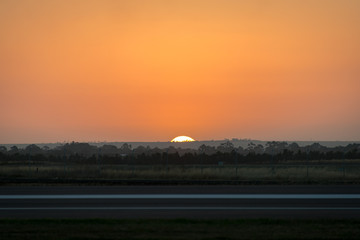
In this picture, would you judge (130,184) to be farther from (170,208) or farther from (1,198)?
(170,208)

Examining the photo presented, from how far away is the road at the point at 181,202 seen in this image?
1895cm

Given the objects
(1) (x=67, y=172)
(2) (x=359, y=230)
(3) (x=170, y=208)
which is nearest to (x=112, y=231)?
(3) (x=170, y=208)

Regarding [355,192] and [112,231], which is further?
[355,192]

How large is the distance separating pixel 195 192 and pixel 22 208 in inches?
344

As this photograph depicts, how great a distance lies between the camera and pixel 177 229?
15.5 m

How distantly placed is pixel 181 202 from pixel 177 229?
6725 millimetres

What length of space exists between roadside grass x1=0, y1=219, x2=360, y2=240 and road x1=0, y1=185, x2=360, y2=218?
1.58m

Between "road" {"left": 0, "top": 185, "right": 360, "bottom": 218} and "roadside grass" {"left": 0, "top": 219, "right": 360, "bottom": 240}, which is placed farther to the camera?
"road" {"left": 0, "top": 185, "right": 360, "bottom": 218}

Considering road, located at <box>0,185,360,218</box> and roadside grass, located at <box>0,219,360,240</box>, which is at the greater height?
road, located at <box>0,185,360,218</box>

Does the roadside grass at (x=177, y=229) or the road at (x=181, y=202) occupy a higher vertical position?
the road at (x=181, y=202)

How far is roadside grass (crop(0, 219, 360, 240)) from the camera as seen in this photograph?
1452cm

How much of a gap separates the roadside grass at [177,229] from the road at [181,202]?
158 cm

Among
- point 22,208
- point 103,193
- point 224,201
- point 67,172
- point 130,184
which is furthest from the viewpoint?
point 67,172

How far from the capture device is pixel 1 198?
23.5 meters
